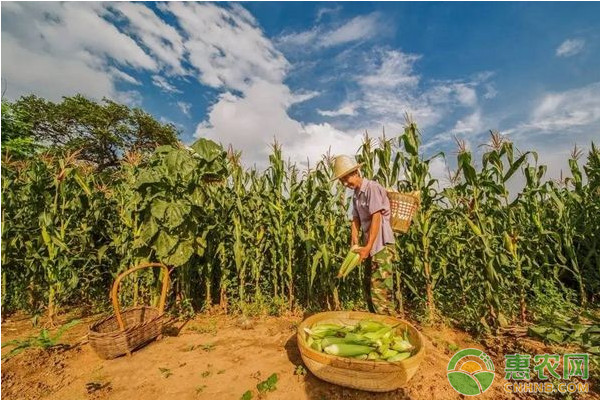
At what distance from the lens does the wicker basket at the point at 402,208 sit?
3836 millimetres

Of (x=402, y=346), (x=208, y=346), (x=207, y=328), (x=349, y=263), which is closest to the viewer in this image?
(x=402, y=346)

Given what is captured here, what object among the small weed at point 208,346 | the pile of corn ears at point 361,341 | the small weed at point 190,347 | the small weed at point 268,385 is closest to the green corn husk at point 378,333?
the pile of corn ears at point 361,341

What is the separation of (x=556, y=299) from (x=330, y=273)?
3.39 meters

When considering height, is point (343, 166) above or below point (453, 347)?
above

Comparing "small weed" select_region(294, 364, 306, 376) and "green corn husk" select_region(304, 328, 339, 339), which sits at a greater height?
"green corn husk" select_region(304, 328, 339, 339)

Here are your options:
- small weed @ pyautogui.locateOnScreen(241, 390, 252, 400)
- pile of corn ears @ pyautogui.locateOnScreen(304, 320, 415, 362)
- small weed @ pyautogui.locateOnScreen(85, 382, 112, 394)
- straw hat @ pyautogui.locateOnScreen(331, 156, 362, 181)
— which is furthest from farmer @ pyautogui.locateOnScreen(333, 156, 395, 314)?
small weed @ pyautogui.locateOnScreen(85, 382, 112, 394)

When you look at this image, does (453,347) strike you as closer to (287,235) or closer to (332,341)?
(332,341)

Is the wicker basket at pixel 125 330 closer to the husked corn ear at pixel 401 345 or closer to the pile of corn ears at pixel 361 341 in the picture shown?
the pile of corn ears at pixel 361 341

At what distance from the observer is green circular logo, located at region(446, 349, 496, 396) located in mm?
2824

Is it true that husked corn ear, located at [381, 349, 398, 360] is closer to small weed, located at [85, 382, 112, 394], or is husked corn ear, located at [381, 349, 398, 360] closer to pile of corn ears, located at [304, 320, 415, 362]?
pile of corn ears, located at [304, 320, 415, 362]

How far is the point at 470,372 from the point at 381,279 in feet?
4.19

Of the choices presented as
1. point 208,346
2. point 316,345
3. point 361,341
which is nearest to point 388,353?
point 361,341

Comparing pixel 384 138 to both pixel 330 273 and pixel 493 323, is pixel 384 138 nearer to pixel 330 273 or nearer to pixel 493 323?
pixel 330 273

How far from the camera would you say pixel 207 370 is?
3199 millimetres
